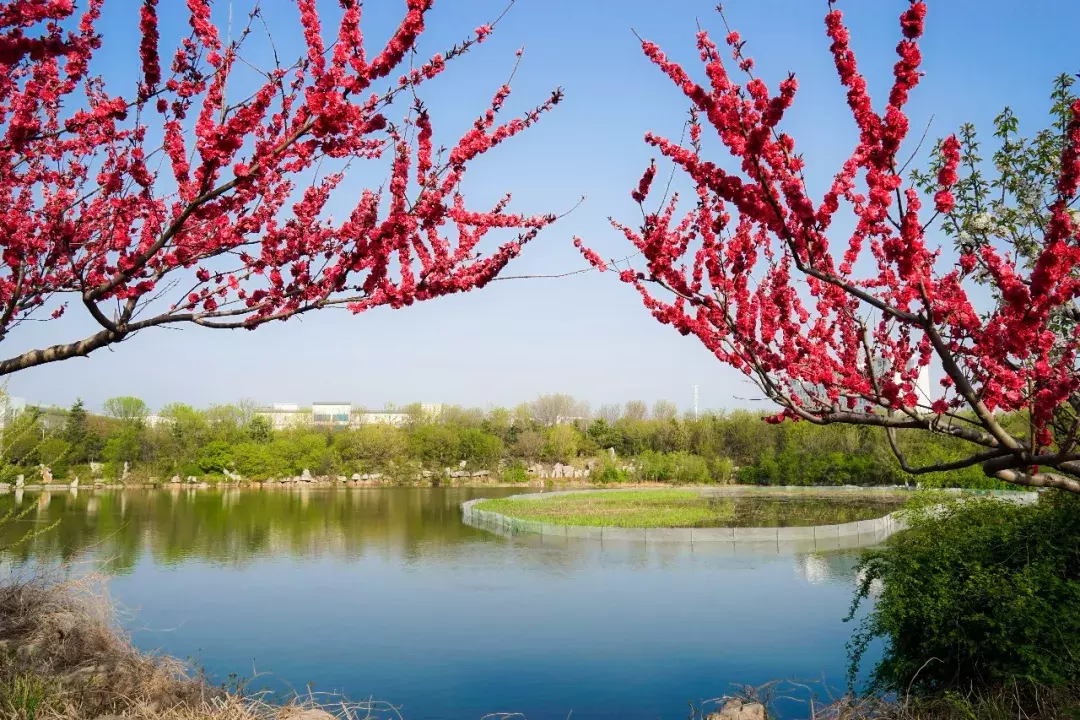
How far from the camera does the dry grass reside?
3.95 m

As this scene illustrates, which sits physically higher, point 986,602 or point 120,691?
point 986,602

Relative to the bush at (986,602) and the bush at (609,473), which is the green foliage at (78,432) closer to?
the bush at (609,473)

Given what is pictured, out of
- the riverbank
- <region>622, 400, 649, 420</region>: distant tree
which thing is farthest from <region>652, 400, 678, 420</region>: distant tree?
the riverbank

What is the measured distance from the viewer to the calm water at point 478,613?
6.67 m

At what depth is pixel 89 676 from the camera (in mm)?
4723

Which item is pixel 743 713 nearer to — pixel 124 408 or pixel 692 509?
pixel 692 509

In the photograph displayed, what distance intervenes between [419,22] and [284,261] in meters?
1.74

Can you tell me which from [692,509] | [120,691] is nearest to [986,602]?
[120,691]

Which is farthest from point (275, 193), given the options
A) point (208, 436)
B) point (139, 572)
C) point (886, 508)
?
point (208, 436)

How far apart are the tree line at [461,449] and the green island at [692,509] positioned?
4996 mm

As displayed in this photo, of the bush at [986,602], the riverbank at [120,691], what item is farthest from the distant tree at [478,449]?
the bush at [986,602]

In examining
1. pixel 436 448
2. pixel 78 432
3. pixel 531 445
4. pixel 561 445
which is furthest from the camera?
pixel 561 445

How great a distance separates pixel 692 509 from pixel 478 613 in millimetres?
12521

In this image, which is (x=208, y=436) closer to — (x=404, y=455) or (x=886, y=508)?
(x=404, y=455)
